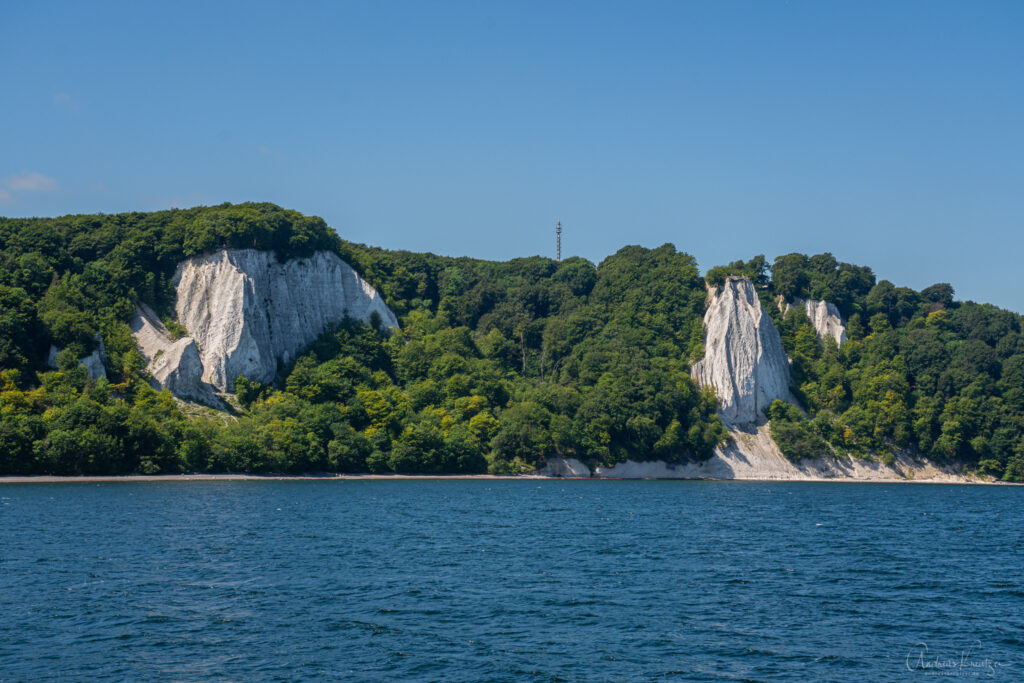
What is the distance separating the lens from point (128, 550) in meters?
40.1

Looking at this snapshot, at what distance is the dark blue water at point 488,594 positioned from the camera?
24.4 metres

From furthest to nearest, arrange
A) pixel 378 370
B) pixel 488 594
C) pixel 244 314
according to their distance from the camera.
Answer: pixel 378 370 < pixel 244 314 < pixel 488 594

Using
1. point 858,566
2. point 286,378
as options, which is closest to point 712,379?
point 286,378

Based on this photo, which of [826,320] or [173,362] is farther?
[826,320]

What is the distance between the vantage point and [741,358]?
133 m

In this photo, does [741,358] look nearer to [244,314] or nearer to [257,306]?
[257,306]

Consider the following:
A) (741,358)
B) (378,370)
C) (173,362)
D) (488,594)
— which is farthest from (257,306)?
(488,594)

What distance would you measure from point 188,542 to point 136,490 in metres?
31.6

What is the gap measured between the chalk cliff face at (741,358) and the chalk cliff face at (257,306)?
2001 inches

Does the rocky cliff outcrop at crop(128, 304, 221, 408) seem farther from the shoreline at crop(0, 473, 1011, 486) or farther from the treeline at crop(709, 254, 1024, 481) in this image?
the treeline at crop(709, 254, 1024, 481)

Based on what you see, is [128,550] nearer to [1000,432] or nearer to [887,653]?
[887,653]

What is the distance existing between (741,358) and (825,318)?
77.4 feet

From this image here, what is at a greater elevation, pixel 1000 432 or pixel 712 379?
pixel 712 379

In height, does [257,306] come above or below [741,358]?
above
